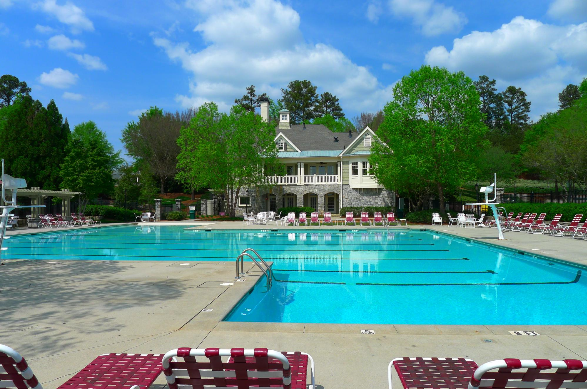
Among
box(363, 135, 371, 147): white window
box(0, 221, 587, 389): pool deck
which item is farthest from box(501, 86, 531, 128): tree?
box(0, 221, 587, 389): pool deck

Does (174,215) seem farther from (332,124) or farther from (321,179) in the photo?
(332,124)

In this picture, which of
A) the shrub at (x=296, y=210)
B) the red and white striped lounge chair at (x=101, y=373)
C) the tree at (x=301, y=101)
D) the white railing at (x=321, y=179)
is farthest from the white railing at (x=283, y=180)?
the red and white striped lounge chair at (x=101, y=373)

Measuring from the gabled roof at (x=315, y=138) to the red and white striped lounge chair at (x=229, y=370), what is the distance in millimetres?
40548

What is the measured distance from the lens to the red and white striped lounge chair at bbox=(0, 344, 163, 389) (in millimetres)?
2531

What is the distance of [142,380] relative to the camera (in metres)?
3.05

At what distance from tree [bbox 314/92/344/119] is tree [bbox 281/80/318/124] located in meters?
0.94

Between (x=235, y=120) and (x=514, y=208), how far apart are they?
2374 centimetres

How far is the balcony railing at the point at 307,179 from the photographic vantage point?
Answer: 40688 millimetres

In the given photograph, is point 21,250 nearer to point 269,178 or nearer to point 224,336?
point 224,336

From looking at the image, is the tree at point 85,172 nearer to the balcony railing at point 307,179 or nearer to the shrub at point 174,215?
the shrub at point 174,215

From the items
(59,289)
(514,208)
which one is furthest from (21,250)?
(514,208)

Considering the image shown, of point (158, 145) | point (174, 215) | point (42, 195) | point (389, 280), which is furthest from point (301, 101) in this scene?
point (389, 280)

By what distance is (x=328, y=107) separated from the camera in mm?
72438

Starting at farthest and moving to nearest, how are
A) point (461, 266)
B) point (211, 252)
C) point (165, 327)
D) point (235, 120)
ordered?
1. point (235, 120)
2. point (211, 252)
3. point (461, 266)
4. point (165, 327)
